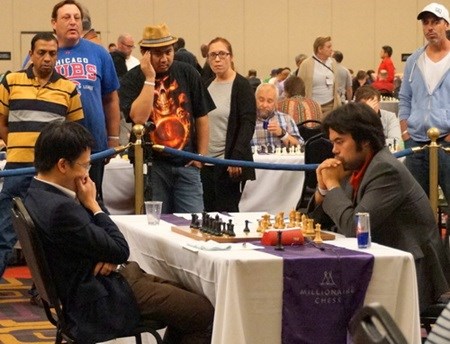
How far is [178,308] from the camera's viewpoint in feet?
14.2

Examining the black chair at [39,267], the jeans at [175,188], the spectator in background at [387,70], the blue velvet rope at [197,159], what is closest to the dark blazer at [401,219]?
the black chair at [39,267]

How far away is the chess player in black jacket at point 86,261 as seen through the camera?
166 inches

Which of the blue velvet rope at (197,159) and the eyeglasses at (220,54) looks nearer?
the blue velvet rope at (197,159)

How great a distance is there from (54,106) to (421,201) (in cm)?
245

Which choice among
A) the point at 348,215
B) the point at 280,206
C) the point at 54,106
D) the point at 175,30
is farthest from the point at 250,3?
the point at 348,215

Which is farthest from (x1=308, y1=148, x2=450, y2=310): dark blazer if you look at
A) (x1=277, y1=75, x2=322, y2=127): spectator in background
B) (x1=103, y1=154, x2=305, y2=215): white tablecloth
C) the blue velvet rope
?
(x1=277, y1=75, x2=322, y2=127): spectator in background

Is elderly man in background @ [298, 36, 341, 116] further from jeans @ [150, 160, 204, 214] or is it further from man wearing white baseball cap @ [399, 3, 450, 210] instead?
jeans @ [150, 160, 204, 214]

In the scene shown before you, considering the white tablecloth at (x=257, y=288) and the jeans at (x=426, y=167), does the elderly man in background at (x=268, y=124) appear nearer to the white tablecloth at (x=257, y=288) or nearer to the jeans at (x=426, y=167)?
the jeans at (x=426, y=167)

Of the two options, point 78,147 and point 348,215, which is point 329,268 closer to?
point 348,215

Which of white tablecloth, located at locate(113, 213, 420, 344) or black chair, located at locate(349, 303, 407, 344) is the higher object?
black chair, located at locate(349, 303, 407, 344)

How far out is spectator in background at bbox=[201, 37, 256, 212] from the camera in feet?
25.5

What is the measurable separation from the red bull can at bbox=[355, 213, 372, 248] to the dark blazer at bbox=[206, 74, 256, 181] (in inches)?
134

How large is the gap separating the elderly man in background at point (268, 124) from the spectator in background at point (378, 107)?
0.61 meters

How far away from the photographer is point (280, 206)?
30.0 ft
